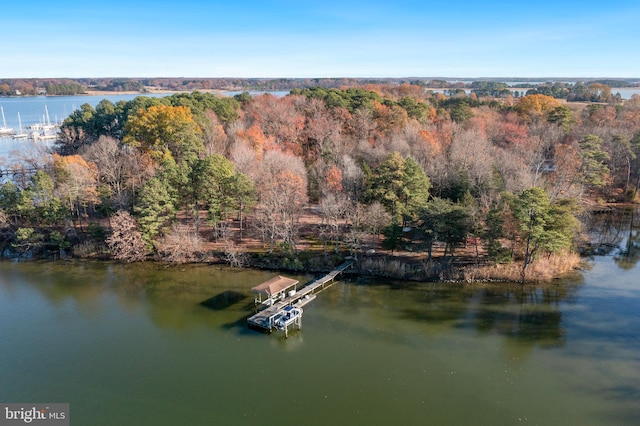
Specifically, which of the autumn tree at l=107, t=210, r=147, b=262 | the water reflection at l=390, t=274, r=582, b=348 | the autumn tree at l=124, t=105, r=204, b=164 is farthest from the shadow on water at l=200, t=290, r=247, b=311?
the autumn tree at l=124, t=105, r=204, b=164

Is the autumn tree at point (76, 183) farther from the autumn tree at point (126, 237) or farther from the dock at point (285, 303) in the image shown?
the dock at point (285, 303)

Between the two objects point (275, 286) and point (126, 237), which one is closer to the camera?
point (275, 286)

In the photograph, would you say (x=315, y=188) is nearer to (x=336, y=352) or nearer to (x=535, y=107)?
(x=336, y=352)

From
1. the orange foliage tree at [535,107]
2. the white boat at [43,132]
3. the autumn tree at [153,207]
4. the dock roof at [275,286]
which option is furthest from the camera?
the white boat at [43,132]

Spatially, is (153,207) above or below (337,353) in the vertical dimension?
above

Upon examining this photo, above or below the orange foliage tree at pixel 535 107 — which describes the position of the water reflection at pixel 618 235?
below

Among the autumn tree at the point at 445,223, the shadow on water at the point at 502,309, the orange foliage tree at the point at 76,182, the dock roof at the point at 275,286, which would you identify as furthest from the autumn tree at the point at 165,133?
the shadow on water at the point at 502,309

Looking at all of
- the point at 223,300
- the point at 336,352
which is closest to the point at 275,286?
the point at 223,300
